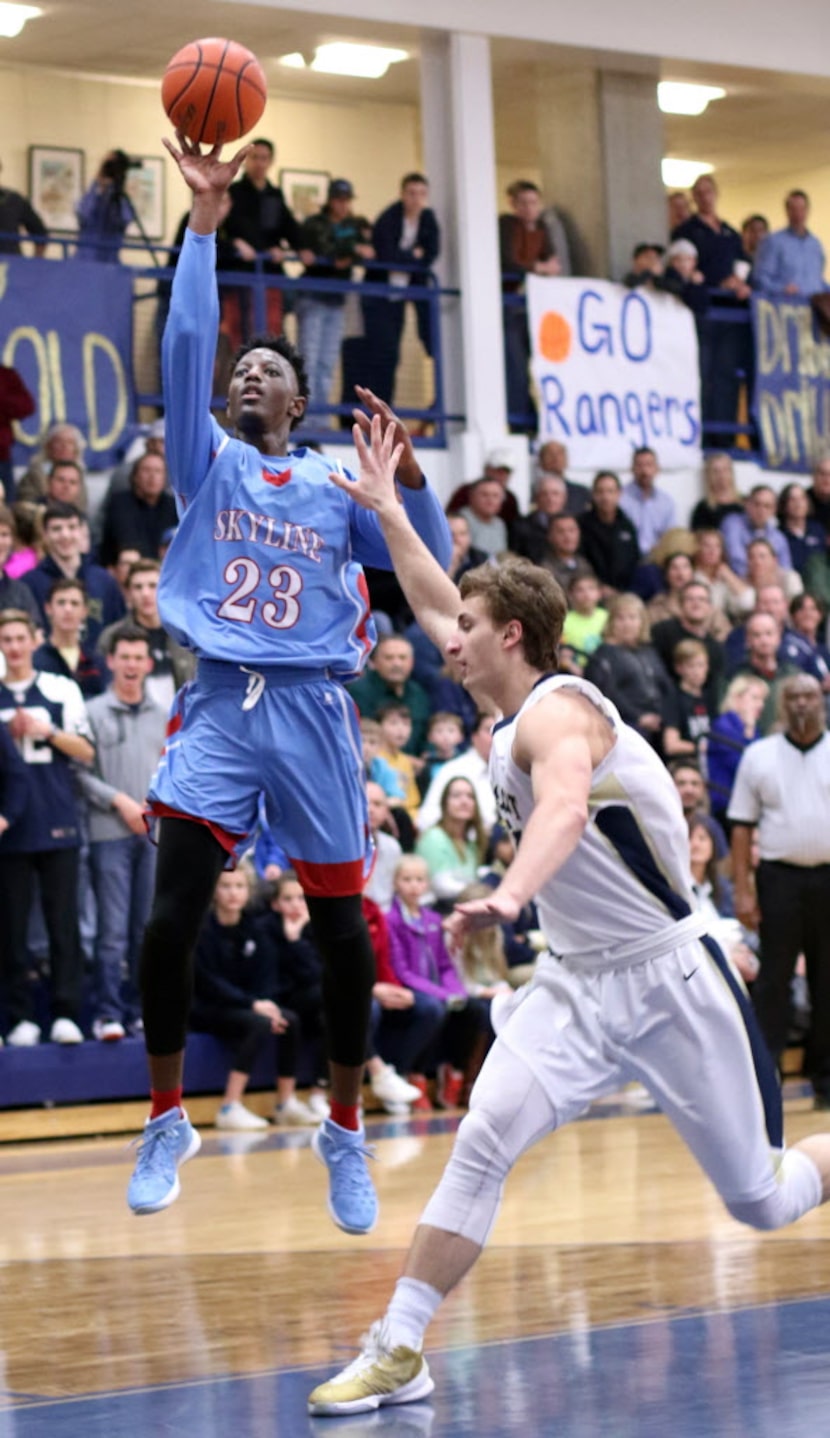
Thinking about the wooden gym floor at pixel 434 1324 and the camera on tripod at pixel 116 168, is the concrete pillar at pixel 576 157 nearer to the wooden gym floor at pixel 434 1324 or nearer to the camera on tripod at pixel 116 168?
the camera on tripod at pixel 116 168

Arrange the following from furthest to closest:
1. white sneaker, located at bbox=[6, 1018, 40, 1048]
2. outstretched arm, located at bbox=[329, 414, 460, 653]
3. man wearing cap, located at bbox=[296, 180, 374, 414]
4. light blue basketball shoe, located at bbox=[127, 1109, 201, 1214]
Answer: man wearing cap, located at bbox=[296, 180, 374, 414]
white sneaker, located at bbox=[6, 1018, 40, 1048]
light blue basketball shoe, located at bbox=[127, 1109, 201, 1214]
outstretched arm, located at bbox=[329, 414, 460, 653]

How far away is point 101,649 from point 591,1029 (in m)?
6.83

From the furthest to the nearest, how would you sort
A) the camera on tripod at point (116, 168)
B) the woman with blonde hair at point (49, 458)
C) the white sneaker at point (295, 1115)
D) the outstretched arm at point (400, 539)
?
the camera on tripod at point (116, 168) → the woman with blonde hair at point (49, 458) → the white sneaker at point (295, 1115) → the outstretched arm at point (400, 539)

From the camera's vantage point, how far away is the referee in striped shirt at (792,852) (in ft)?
37.1

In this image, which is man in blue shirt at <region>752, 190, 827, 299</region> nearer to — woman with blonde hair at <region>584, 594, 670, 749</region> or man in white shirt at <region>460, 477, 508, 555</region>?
man in white shirt at <region>460, 477, 508, 555</region>

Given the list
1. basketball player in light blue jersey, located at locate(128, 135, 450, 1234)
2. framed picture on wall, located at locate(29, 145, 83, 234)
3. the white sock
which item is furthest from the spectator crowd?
the white sock

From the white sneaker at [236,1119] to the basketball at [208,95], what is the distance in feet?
19.5

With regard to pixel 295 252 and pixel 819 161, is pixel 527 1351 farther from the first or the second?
pixel 819 161

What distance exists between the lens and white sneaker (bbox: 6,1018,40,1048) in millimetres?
10859

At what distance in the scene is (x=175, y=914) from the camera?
19.7 ft

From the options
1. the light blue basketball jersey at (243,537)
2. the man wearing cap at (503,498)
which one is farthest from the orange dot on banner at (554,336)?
the light blue basketball jersey at (243,537)

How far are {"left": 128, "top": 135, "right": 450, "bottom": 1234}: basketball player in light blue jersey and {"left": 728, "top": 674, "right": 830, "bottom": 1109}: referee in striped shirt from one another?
5288 millimetres

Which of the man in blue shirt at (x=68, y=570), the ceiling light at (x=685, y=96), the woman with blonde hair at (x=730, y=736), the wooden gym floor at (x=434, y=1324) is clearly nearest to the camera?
the wooden gym floor at (x=434, y=1324)

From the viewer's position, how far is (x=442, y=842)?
12.2 metres
